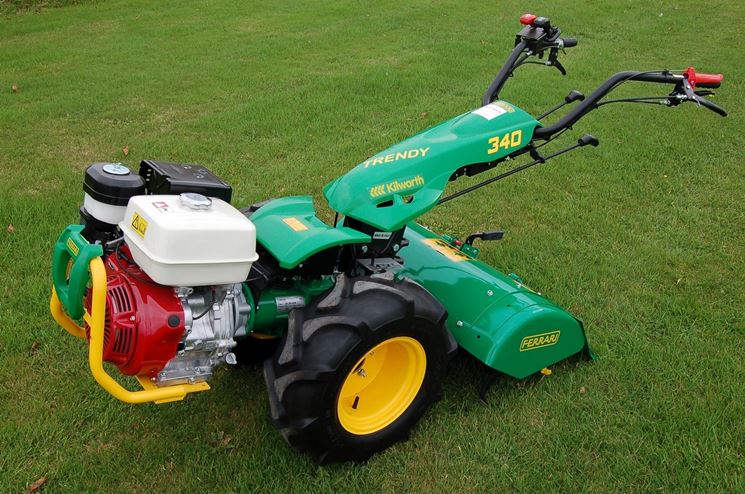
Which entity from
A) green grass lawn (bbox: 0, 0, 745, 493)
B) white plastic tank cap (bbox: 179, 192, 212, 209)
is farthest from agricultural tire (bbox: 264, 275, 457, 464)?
white plastic tank cap (bbox: 179, 192, 212, 209)

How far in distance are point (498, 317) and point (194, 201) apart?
5.23 feet

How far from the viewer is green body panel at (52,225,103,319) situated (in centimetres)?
256

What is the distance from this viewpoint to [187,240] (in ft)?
8.19

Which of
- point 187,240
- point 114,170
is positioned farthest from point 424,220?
point 187,240

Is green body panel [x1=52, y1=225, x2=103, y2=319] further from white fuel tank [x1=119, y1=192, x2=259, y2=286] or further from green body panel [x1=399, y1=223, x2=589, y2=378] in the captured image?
green body panel [x1=399, y1=223, x2=589, y2=378]

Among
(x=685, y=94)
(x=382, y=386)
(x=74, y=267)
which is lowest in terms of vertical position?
(x=382, y=386)

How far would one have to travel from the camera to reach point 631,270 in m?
4.72

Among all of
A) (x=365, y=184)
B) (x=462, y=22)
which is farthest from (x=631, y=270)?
(x=462, y=22)

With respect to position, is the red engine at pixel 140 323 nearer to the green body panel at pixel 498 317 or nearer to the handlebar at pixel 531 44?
the green body panel at pixel 498 317

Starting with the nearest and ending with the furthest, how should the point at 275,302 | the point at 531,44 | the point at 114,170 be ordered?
the point at 114,170, the point at 275,302, the point at 531,44

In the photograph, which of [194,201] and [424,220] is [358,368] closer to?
[194,201]

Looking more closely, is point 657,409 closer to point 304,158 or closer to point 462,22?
point 304,158

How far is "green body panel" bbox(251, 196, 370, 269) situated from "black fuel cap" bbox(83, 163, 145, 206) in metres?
0.56

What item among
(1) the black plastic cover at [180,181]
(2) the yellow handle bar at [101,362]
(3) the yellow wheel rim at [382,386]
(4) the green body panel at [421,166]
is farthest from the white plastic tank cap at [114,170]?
(3) the yellow wheel rim at [382,386]
